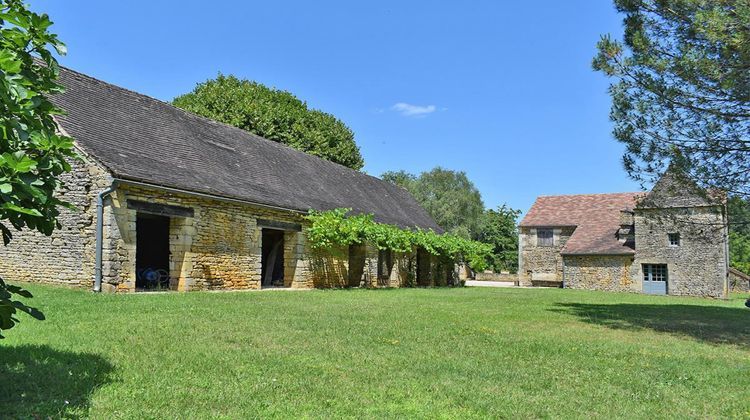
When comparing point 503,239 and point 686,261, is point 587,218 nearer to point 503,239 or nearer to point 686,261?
point 686,261

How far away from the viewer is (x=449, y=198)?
157 ft

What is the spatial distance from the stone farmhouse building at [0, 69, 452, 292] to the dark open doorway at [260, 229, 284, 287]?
0.14 feet

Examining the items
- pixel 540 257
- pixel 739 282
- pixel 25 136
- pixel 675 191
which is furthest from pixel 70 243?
pixel 739 282

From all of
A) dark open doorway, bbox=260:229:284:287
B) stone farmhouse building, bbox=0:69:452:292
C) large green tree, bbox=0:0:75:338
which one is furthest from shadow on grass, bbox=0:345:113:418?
dark open doorway, bbox=260:229:284:287

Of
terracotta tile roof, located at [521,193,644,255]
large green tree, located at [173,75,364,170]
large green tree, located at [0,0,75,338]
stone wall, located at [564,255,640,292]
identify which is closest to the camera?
large green tree, located at [0,0,75,338]

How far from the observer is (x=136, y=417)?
3373mm

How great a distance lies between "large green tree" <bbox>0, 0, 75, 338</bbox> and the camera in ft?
8.59

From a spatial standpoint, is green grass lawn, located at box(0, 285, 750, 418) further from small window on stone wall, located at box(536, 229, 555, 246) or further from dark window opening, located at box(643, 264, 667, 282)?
small window on stone wall, located at box(536, 229, 555, 246)

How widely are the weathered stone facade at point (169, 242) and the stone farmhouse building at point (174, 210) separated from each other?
23mm

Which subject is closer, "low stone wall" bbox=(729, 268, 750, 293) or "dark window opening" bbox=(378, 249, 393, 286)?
"dark window opening" bbox=(378, 249, 393, 286)

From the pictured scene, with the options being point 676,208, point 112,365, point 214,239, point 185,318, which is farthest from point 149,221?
point 676,208

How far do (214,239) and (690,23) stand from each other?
10846 mm

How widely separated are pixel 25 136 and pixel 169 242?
11.5 metres

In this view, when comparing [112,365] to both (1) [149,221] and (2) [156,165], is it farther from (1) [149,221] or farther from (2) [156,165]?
(1) [149,221]
